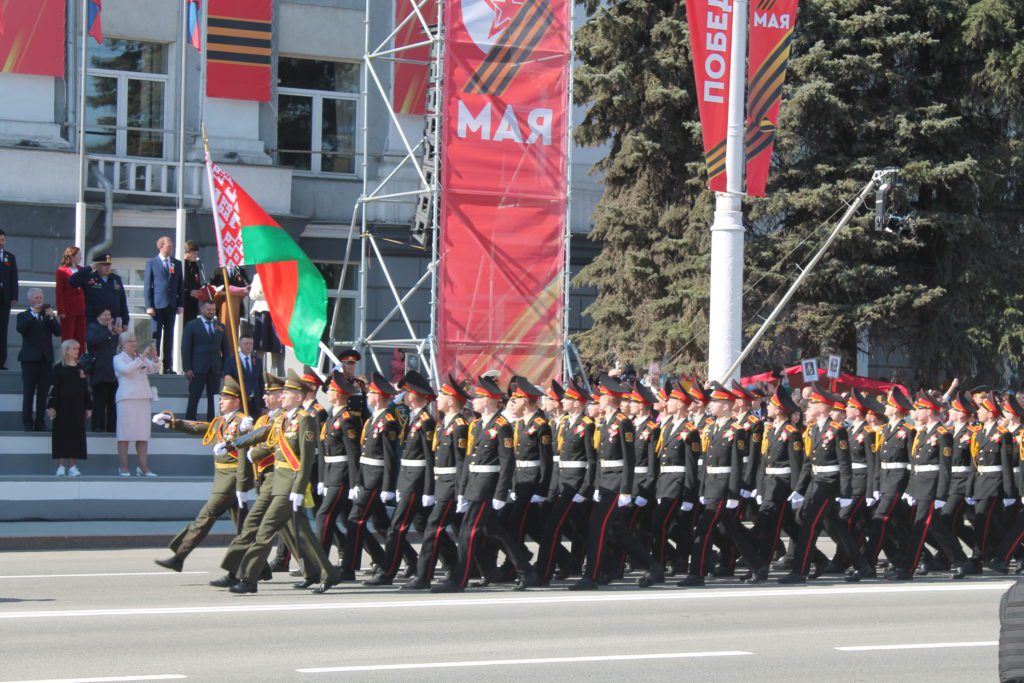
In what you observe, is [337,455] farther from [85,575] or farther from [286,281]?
[286,281]

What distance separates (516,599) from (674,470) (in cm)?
245

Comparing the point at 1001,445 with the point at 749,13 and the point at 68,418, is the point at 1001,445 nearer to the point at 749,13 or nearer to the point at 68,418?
the point at 749,13

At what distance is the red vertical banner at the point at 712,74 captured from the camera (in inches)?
840

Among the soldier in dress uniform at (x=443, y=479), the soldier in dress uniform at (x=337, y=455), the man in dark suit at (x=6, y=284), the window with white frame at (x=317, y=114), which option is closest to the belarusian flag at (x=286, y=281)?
the soldier in dress uniform at (x=337, y=455)

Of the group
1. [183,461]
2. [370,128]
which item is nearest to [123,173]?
[370,128]

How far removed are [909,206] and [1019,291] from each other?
2504 mm

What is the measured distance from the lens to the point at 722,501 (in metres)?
15.1

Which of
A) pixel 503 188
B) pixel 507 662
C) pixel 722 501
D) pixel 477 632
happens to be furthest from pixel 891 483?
pixel 507 662

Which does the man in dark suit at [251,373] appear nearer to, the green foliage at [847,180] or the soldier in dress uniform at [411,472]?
the soldier in dress uniform at [411,472]

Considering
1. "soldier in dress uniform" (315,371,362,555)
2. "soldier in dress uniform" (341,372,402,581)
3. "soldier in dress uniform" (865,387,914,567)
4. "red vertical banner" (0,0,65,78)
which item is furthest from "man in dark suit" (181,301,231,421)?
"red vertical banner" (0,0,65,78)

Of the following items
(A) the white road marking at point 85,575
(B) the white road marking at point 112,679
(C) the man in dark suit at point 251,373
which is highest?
(C) the man in dark suit at point 251,373

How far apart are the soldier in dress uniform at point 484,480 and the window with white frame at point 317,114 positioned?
57.8 ft

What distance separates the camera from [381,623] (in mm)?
11641

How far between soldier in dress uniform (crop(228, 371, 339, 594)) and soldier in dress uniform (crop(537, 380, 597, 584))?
219 cm
